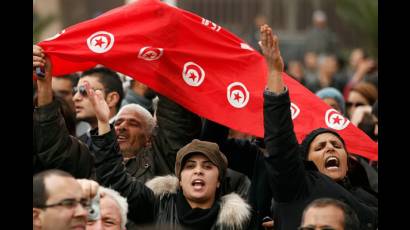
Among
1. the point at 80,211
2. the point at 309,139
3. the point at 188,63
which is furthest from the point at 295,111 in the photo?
the point at 80,211

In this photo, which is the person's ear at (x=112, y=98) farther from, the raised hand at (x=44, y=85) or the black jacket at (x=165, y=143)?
the raised hand at (x=44, y=85)

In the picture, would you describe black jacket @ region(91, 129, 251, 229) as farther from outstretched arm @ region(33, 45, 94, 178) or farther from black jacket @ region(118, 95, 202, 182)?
black jacket @ region(118, 95, 202, 182)

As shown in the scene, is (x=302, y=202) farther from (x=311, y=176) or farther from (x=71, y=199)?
(x=71, y=199)

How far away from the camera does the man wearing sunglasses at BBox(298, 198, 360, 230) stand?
25.2ft

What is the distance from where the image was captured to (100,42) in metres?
9.65

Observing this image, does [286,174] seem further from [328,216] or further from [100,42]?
[100,42]

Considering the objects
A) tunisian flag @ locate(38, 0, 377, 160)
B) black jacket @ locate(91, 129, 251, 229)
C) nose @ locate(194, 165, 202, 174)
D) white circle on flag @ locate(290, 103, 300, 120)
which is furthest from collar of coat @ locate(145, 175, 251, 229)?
white circle on flag @ locate(290, 103, 300, 120)

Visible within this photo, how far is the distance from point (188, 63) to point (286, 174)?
199cm

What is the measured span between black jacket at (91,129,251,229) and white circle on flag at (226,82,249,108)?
1232mm

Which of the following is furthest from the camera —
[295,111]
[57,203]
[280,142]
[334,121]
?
[334,121]

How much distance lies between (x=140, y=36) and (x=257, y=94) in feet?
3.20

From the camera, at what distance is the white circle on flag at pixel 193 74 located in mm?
9938

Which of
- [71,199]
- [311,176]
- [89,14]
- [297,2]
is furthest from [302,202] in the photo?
[297,2]
